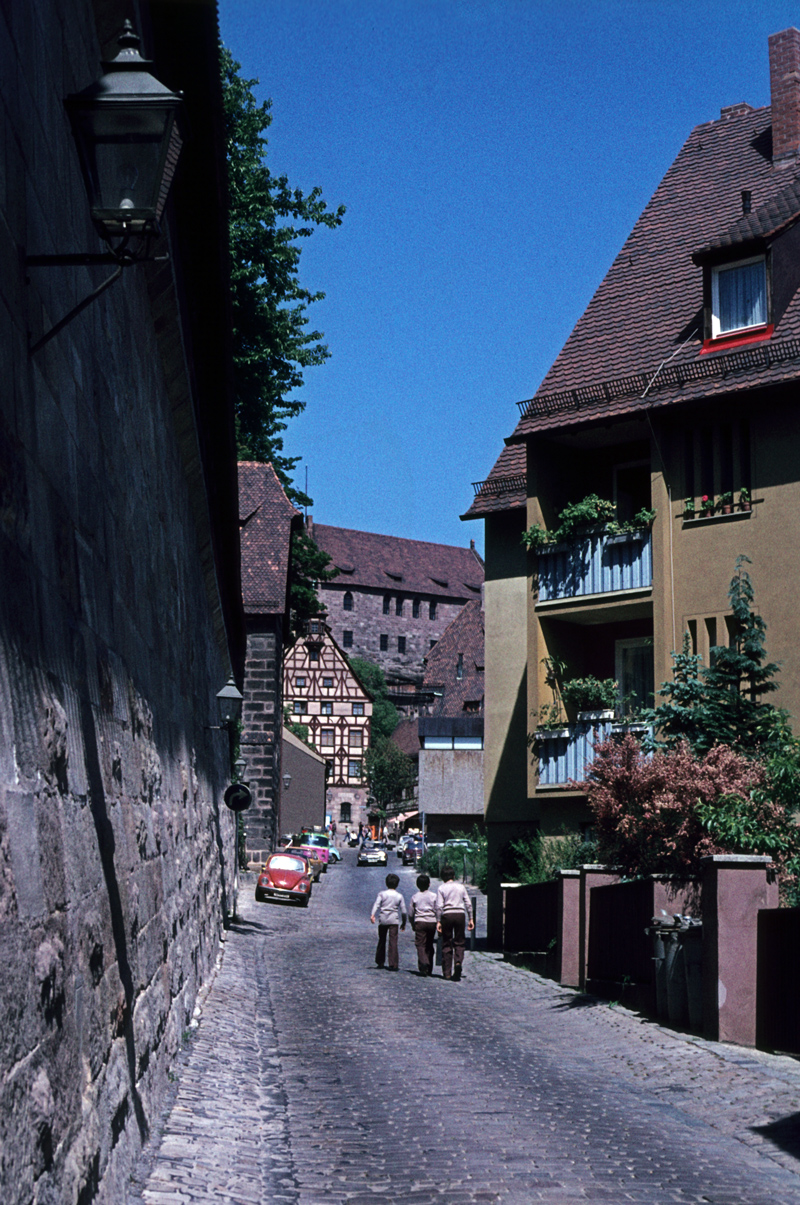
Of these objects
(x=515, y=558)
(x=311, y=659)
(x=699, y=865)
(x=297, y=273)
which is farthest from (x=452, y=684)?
(x=699, y=865)

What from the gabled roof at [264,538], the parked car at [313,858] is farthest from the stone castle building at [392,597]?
the gabled roof at [264,538]

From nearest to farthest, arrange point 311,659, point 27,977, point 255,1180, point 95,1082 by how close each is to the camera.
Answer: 1. point 27,977
2. point 95,1082
3. point 255,1180
4. point 311,659

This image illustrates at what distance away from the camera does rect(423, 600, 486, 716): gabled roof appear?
65250mm

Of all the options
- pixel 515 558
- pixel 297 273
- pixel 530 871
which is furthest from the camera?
pixel 297 273

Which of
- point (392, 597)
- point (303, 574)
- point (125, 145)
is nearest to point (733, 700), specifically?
point (125, 145)

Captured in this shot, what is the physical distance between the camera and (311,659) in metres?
94.7

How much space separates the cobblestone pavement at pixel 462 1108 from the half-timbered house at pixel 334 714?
79846 millimetres

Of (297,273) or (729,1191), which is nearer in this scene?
(729,1191)

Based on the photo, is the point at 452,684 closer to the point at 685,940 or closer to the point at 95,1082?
the point at 685,940

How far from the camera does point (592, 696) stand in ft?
73.7

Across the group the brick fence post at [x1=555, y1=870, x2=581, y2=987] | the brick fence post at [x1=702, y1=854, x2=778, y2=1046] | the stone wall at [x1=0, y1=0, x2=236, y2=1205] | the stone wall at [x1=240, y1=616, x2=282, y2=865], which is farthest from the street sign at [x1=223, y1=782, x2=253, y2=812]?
the stone wall at [x1=240, y1=616, x2=282, y2=865]

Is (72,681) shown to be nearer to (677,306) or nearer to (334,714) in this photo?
(677,306)

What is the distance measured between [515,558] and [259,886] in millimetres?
13448

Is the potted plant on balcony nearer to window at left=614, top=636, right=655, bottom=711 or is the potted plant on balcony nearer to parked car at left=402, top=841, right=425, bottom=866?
window at left=614, top=636, right=655, bottom=711
